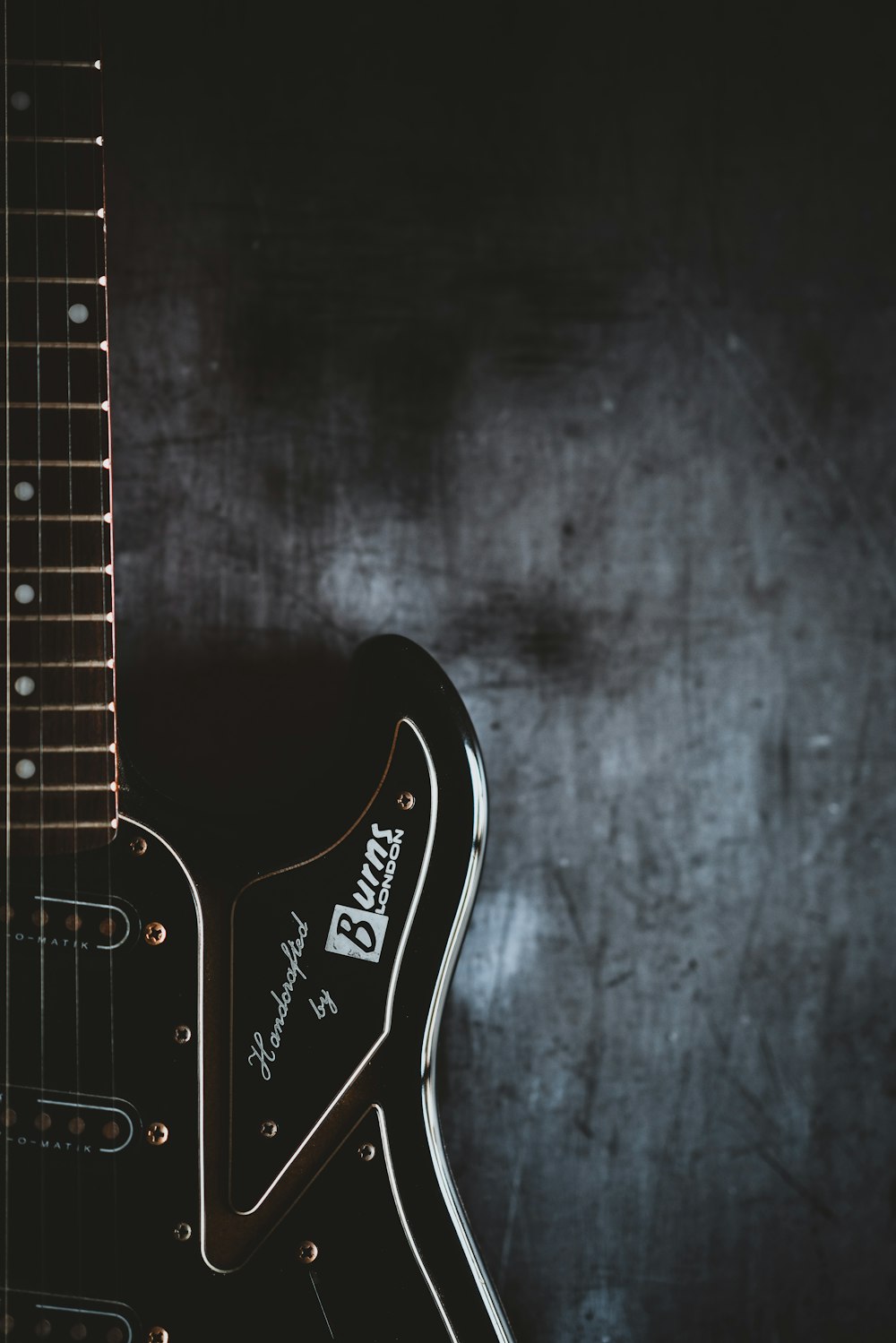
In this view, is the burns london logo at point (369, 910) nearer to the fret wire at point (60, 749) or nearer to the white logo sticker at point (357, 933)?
the white logo sticker at point (357, 933)

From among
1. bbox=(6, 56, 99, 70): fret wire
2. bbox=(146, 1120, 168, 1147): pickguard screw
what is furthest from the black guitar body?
bbox=(6, 56, 99, 70): fret wire

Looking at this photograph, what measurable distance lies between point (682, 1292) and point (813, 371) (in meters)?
0.88

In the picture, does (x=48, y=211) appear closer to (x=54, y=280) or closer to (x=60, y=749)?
(x=54, y=280)

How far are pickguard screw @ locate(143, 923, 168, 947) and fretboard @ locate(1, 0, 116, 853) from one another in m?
0.08

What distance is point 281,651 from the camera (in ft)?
2.81

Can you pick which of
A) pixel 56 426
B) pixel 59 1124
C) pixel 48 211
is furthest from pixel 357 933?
pixel 48 211

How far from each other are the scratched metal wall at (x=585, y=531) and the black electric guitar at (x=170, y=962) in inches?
7.8

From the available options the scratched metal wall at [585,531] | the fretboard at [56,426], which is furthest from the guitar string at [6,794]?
the scratched metal wall at [585,531]

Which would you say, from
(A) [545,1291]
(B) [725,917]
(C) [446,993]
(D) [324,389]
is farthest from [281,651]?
(A) [545,1291]

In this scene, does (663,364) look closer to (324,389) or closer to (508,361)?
(508,361)

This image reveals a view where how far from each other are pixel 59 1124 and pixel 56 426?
1.55 feet

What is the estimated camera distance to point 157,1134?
62 centimetres

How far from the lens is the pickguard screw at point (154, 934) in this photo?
628mm

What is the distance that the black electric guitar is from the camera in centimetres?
61
